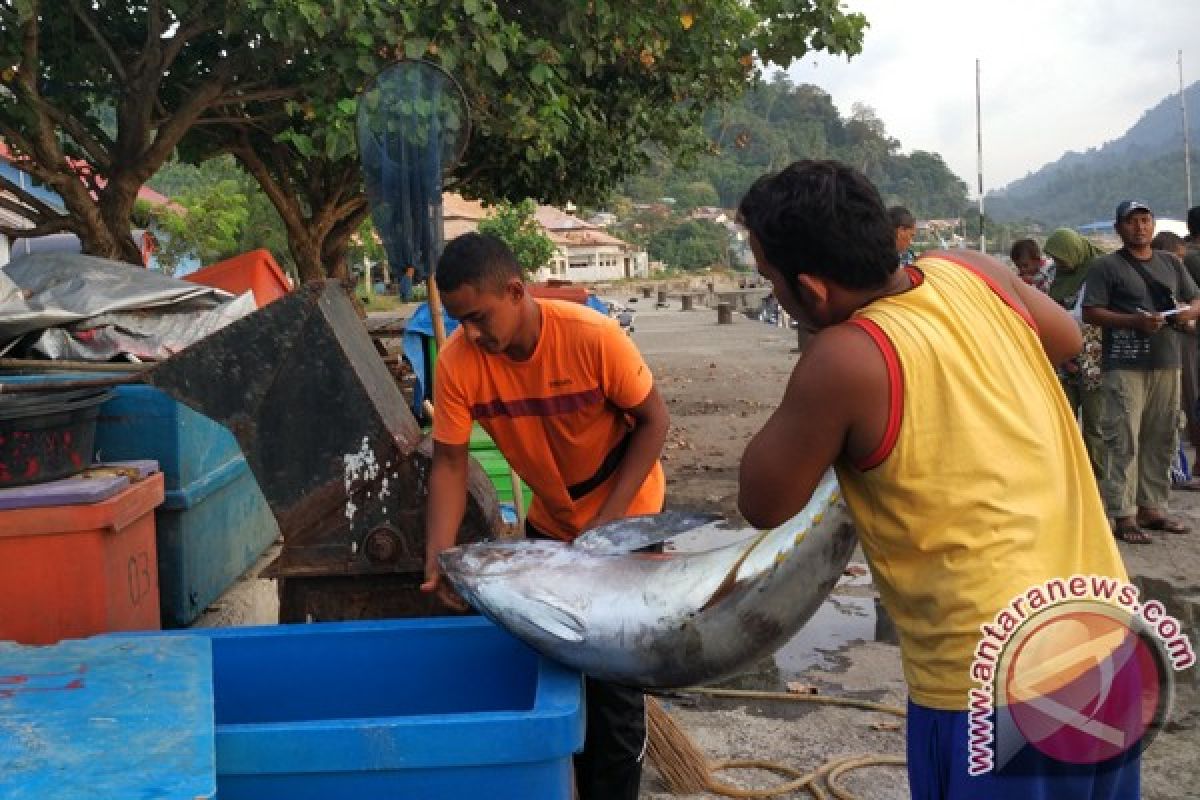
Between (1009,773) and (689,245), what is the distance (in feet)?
278

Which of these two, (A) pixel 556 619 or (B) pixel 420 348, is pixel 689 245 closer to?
(B) pixel 420 348

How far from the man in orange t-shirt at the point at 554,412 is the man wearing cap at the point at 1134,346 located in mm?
4302

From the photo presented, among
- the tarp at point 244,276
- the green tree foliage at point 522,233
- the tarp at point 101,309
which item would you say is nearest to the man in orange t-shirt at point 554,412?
the tarp at point 101,309

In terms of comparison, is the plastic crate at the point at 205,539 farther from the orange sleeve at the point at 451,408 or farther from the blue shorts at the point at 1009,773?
the blue shorts at the point at 1009,773

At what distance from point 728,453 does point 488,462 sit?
5.08m

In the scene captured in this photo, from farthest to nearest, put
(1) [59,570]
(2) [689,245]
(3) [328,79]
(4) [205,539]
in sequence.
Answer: (2) [689,245] → (3) [328,79] → (4) [205,539] → (1) [59,570]

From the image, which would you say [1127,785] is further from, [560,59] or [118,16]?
[118,16]

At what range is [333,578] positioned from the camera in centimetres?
315

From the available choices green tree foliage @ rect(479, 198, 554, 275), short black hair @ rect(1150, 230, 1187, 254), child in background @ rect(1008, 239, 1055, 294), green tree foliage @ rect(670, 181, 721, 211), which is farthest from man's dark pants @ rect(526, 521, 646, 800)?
green tree foliage @ rect(670, 181, 721, 211)

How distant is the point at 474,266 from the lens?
2760mm

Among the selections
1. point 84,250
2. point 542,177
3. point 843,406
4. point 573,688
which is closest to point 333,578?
point 573,688

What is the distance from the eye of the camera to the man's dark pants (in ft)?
9.33

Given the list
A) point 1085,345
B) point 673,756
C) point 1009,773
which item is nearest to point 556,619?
point 1009,773

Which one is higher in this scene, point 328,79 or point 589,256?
point 589,256
